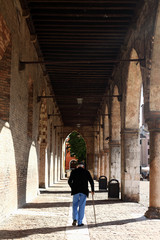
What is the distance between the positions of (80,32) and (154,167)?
19.5ft

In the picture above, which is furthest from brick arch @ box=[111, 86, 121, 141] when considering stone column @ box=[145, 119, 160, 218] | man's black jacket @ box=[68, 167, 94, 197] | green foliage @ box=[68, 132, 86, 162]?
green foliage @ box=[68, 132, 86, 162]

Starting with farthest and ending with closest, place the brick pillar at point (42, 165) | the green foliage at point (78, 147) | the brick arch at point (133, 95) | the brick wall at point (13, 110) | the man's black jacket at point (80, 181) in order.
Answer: the green foliage at point (78, 147), the brick pillar at point (42, 165), the brick arch at point (133, 95), the brick wall at point (13, 110), the man's black jacket at point (80, 181)

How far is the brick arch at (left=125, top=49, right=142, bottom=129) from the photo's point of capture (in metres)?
13.8

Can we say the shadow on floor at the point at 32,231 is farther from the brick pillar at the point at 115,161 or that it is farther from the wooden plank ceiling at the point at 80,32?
the brick pillar at the point at 115,161

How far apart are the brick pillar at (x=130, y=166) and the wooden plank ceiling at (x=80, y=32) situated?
122 inches

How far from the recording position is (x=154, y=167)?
9.84 m

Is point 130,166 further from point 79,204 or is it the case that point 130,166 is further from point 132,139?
point 79,204

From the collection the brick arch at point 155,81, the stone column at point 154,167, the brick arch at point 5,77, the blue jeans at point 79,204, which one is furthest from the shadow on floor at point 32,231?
the brick arch at point 155,81

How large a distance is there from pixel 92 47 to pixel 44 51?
2141mm

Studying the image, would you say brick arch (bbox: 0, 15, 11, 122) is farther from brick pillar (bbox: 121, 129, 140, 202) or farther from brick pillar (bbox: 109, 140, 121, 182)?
brick pillar (bbox: 109, 140, 121, 182)

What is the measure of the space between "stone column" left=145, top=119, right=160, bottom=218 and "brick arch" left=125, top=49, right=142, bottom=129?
13.4 feet

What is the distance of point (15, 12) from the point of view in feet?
33.4

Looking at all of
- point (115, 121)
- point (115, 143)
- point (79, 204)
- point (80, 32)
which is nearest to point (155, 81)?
point (79, 204)

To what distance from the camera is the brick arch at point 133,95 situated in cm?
1376
